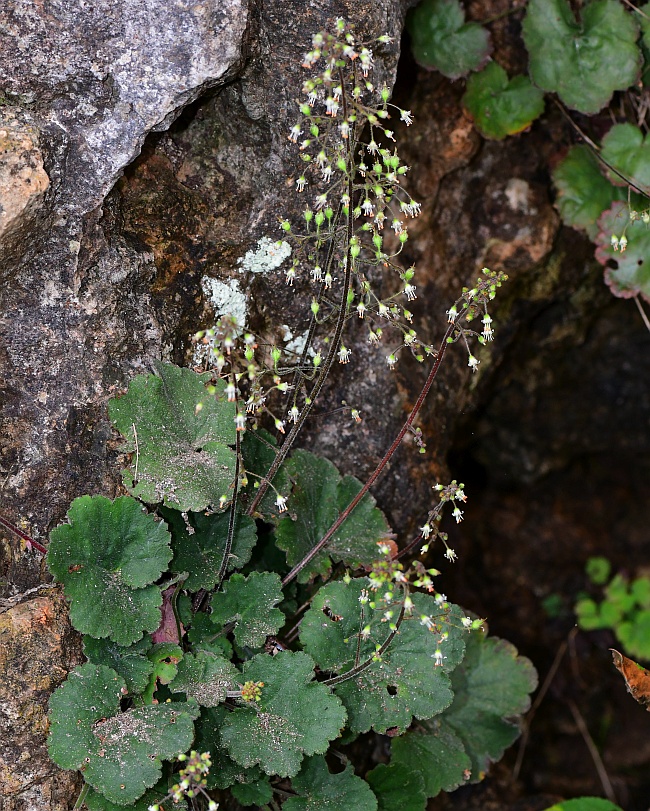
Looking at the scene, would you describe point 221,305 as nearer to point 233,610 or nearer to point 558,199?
point 233,610

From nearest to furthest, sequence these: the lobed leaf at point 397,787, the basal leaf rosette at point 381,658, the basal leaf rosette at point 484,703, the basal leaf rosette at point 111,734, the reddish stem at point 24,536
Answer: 1. the basal leaf rosette at point 111,734
2. the reddish stem at point 24,536
3. the basal leaf rosette at point 381,658
4. the lobed leaf at point 397,787
5. the basal leaf rosette at point 484,703

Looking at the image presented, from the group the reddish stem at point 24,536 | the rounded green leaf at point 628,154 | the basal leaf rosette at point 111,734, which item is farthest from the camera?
the rounded green leaf at point 628,154

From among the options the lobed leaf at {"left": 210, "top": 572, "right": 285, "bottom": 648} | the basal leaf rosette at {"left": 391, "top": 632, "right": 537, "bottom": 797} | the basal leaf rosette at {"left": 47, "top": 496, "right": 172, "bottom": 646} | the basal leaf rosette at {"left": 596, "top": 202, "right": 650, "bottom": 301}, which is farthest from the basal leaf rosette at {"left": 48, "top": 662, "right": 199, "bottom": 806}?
the basal leaf rosette at {"left": 596, "top": 202, "right": 650, "bottom": 301}

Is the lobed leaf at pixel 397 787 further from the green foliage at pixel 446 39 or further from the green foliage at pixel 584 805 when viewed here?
the green foliage at pixel 446 39

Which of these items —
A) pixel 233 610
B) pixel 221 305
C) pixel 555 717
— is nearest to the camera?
pixel 233 610

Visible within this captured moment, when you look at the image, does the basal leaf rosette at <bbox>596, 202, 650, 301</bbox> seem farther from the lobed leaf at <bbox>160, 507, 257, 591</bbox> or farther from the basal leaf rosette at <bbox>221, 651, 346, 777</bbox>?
the basal leaf rosette at <bbox>221, 651, 346, 777</bbox>

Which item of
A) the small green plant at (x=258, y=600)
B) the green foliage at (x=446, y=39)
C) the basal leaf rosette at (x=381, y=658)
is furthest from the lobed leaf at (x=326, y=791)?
the green foliage at (x=446, y=39)

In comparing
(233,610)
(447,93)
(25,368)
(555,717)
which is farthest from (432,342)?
(555,717)

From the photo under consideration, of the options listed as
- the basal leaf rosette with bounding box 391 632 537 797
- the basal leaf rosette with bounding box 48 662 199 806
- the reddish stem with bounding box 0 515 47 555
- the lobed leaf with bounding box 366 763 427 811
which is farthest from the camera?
the basal leaf rosette with bounding box 391 632 537 797
